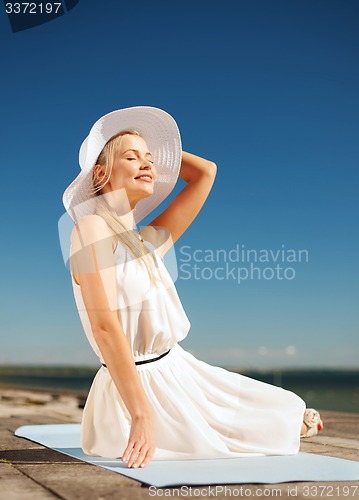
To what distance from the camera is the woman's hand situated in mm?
2414

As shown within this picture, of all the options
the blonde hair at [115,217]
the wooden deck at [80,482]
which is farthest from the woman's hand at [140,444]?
the blonde hair at [115,217]

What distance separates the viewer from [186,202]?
324 centimetres

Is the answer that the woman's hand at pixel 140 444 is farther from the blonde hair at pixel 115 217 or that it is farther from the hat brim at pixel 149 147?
the hat brim at pixel 149 147

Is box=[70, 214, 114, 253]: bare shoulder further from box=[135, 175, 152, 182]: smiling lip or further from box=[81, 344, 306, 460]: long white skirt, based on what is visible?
box=[81, 344, 306, 460]: long white skirt

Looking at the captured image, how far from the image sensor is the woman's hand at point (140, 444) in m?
2.41

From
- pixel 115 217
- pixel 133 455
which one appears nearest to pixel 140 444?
pixel 133 455

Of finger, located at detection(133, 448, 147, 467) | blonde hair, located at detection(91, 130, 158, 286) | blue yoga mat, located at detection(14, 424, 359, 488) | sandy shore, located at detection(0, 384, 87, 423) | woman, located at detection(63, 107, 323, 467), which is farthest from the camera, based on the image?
sandy shore, located at detection(0, 384, 87, 423)

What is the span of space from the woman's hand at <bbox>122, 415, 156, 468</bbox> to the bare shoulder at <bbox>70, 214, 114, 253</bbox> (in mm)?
727

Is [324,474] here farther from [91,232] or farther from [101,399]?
[91,232]

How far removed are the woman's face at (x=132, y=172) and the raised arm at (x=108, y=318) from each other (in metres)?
0.23

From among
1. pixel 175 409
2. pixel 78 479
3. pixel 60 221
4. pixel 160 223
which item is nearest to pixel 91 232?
pixel 60 221

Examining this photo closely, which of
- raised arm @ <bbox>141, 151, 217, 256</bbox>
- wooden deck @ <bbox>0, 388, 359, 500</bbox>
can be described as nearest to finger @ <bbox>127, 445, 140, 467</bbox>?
wooden deck @ <bbox>0, 388, 359, 500</bbox>

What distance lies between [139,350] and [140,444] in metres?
0.49

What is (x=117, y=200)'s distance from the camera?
297cm
